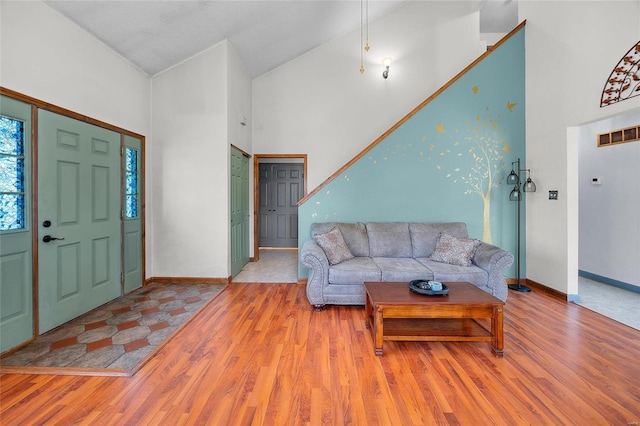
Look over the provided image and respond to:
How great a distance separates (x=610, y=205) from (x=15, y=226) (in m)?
6.46

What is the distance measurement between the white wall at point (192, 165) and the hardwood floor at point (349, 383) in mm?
1629

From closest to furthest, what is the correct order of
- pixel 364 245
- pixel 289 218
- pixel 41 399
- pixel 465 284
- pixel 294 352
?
pixel 41 399
pixel 294 352
pixel 465 284
pixel 364 245
pixel 289 218

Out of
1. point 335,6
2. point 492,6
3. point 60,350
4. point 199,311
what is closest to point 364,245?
point 199,311

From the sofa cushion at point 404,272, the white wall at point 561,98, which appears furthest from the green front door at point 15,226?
the white wall at point 561,98

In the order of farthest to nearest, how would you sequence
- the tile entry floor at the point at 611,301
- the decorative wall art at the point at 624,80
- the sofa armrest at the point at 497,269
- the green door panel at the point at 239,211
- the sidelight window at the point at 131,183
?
the green door panel at the point at 239,211 → the sidelight window at the point at 131,183 → the sofa armrest at the point at 497,269 → the tile entry floor at the point at 611,301 → the decorative wall art at the point at 624,80

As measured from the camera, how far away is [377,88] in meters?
5.30

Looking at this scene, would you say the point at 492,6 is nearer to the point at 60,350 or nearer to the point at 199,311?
the point at 199,311

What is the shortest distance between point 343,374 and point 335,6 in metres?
4.84

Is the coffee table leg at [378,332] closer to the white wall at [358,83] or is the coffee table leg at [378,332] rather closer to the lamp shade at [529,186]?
the lamp shade at [529,186]

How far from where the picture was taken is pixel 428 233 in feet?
12.3

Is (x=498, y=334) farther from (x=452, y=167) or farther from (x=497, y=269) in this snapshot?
(x=452, y=167)

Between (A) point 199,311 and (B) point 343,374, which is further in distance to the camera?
(A) point 199,311

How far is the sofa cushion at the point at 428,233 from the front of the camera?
3705 millimetres

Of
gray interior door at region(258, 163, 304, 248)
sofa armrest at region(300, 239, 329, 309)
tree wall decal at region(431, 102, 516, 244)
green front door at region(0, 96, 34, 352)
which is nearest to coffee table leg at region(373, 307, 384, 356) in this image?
sofa armrest at region(300, 239, 329, 309)
